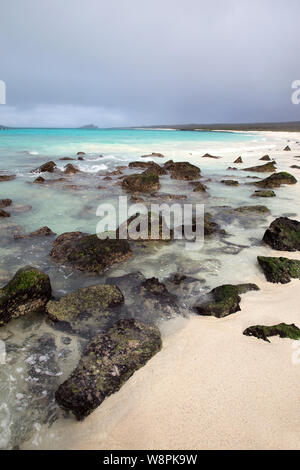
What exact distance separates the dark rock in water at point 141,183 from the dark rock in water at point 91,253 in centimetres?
665

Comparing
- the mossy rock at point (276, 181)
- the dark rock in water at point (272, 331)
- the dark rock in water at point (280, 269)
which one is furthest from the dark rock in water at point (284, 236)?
the mossy rock at point (276, 181)

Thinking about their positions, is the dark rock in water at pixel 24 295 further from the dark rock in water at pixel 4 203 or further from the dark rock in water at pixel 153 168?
the dark rock in water at pixel 153 168

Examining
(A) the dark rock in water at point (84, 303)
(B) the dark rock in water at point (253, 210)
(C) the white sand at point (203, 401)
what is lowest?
(C) the white sand at point (203, 401)

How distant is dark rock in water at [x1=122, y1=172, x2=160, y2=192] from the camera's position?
12016mm

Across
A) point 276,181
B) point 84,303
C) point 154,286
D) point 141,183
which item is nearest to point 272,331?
point 154,286

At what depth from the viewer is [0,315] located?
11.5 feet

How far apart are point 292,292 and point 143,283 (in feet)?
7.78

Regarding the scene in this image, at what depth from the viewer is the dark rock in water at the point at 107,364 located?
252 centimetres

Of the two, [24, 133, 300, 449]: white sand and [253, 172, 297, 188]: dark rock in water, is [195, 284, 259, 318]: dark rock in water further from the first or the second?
[253, 172, 297, 188]: dark rock in water

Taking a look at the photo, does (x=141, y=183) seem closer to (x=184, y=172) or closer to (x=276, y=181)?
(x=184, y=172)

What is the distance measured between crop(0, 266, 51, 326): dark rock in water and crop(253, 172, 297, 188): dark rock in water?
1150 cm

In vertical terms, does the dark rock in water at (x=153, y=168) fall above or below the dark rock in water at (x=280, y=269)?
above

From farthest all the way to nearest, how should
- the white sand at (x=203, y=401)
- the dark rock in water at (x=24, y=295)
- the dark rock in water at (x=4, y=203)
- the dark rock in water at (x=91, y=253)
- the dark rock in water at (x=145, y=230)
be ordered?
the dark rock in water at (x=4, y=203)
the dark rock in water at (x=145, y=230)
the dark rock in water at (x=91, y=253)
the dark rock in water at (x=24, y=295)
the white sand at (x=203, y=401)

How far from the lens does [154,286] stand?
14.5 ft
